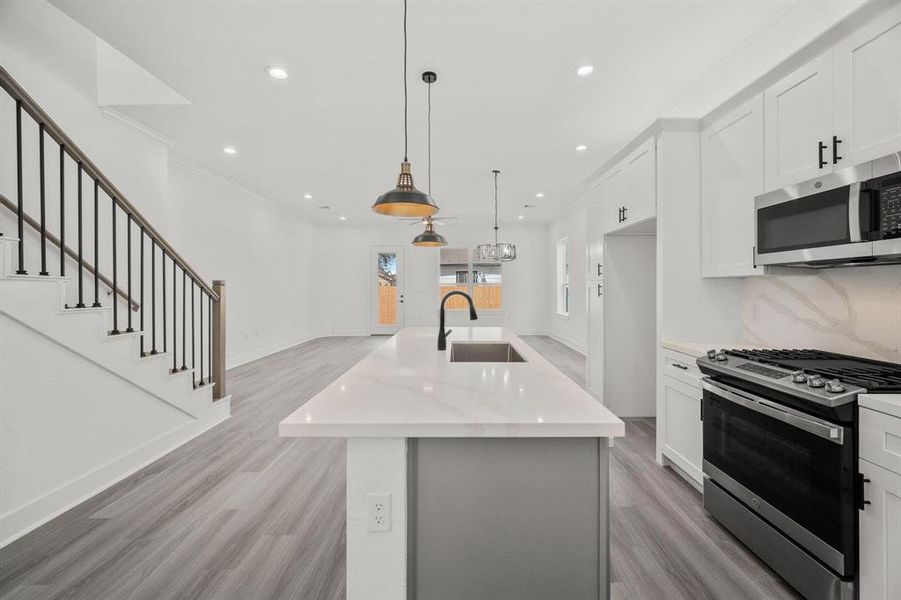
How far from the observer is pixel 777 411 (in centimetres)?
171

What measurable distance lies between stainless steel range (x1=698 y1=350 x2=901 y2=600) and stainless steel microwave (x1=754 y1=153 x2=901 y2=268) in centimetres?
49

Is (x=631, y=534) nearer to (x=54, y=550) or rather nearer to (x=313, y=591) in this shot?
(x=313, y=591)

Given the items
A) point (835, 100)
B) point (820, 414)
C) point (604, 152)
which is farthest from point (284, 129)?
point (820, 414)

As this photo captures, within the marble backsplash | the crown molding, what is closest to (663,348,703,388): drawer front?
the marble backsplash

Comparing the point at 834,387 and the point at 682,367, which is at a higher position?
the point at 834,387

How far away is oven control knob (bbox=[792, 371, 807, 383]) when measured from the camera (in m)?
1.59

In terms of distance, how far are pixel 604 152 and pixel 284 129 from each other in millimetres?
3633

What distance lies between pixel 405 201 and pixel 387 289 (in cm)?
835

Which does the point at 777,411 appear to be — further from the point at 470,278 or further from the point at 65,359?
the point at 470,278

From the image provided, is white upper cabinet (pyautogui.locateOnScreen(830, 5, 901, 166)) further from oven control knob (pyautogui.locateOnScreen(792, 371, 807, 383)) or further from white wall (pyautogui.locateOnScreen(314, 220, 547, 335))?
white wall (pyautogui.locateOnScreen(314, 220, 547, 335))

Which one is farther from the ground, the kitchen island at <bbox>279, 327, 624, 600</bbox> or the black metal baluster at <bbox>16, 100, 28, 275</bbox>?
the black metal baluster at <bbox>16, 100, 28, 275</bbox>

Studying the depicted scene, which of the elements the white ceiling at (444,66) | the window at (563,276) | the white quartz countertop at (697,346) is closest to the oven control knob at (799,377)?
the white quartz countertop at (697,346)

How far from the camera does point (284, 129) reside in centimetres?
415

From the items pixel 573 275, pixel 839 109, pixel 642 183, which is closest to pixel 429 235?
pixel 642 183
